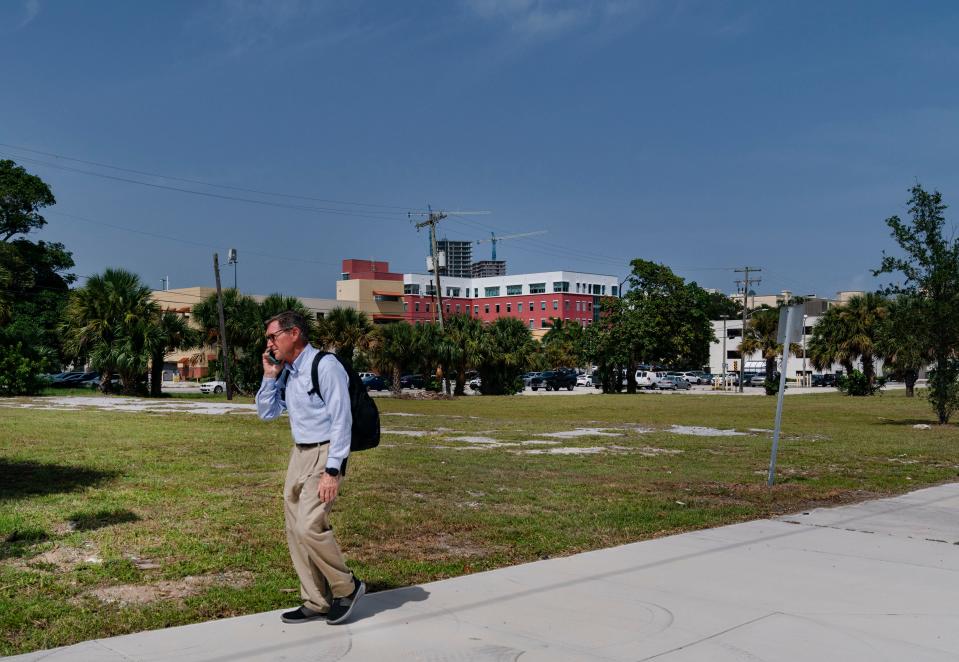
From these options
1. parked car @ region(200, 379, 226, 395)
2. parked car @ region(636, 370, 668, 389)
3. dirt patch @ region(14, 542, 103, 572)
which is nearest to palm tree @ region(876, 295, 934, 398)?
dirt patch @ region(14, 542, 103, 572)

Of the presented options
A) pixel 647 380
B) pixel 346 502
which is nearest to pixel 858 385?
pixel 647 380

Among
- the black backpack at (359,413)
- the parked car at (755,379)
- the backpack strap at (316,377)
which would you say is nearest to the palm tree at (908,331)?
the black backpack at (359,413)

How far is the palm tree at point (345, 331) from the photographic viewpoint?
5375 centimetres

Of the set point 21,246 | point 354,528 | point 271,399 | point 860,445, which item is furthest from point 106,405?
point 21,246

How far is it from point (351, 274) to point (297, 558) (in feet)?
408

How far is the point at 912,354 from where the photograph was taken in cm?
2717

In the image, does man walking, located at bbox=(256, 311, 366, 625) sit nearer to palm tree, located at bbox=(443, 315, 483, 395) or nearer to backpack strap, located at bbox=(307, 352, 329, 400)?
backpack strap, located at bbox=(307, 352, 329, 400)

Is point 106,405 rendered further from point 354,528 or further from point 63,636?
point 63,636

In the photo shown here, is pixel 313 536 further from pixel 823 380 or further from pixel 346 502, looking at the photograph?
pixel 823 380

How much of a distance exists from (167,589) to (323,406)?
1.96m

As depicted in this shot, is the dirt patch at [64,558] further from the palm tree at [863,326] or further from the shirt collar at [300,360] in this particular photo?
the palm tree at [863,326]

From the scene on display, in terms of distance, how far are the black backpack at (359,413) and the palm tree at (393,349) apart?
1911 inches

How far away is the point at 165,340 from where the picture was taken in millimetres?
44938

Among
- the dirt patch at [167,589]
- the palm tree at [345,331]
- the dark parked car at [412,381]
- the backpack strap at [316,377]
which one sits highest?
the palm tree at [345,331]
